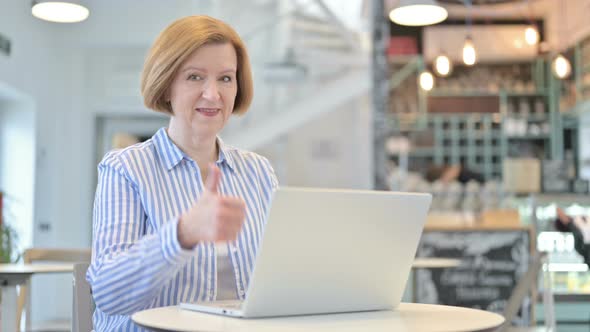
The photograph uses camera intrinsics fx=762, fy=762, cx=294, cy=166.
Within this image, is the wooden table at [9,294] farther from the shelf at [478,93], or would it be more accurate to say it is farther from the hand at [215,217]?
the shelf at [478,93]

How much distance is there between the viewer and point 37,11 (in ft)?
15.2

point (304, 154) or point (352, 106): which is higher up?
point (352, 106)

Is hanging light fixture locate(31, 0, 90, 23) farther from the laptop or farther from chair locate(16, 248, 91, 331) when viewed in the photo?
the laptop

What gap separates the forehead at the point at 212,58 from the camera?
5.54 ft

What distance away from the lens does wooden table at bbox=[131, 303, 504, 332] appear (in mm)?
1208

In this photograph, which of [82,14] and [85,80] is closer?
[82,14]

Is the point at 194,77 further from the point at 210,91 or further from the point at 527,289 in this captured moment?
the point at 527,289

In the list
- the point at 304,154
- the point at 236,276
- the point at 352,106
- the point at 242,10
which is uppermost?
the point at 242,10

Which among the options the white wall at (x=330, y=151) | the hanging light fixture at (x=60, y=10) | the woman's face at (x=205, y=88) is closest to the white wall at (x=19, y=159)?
the hanging light fixture at (x=60, y=10)

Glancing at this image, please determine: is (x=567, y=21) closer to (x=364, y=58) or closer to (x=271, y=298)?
(x=364, y=58)

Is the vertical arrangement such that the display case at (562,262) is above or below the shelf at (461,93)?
below

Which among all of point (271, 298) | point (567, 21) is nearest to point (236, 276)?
point (271, 298)

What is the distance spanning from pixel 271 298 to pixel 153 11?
648 cm

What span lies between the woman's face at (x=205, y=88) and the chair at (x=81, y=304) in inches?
22.9
